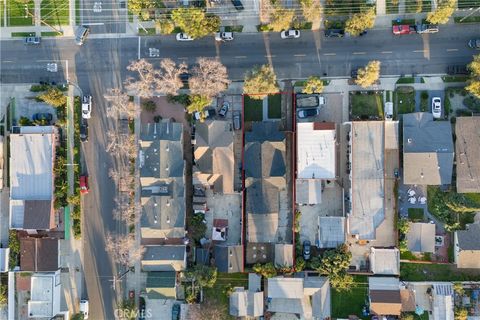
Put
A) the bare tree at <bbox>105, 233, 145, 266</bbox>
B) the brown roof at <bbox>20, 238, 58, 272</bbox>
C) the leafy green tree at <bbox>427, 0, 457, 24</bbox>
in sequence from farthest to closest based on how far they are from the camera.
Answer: the brown roof at <bbox>20, 238, 58, 272</bbox> → the bare tree at <bbox>105, 233, 145, 266</bbox> → the leafy green tree at <bbox>427, 0, 457, 24</bbox>

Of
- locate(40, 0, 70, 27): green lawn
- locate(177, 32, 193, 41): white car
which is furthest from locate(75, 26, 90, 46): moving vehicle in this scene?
locate(177, 32, 193, 41): white car

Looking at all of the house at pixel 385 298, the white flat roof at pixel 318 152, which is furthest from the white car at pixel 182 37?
the house at pixel 385 298

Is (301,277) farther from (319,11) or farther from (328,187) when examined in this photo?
(319,11)

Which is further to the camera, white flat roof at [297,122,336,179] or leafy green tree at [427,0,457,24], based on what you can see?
white flat roof at [297,122,336,179]

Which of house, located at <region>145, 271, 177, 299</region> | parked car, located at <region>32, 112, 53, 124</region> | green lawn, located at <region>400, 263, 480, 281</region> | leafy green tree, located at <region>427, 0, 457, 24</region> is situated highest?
leafy green tree, located at <region>427, 0, 457, 24</region>

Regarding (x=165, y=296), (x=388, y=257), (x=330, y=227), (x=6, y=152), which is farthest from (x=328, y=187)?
(x=6, y=152)

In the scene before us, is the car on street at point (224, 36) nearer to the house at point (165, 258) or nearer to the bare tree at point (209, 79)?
the bare tree at point (209, 79)

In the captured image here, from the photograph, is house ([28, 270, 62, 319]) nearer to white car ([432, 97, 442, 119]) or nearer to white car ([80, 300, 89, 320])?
white car ([80, 300, 89, 320])
